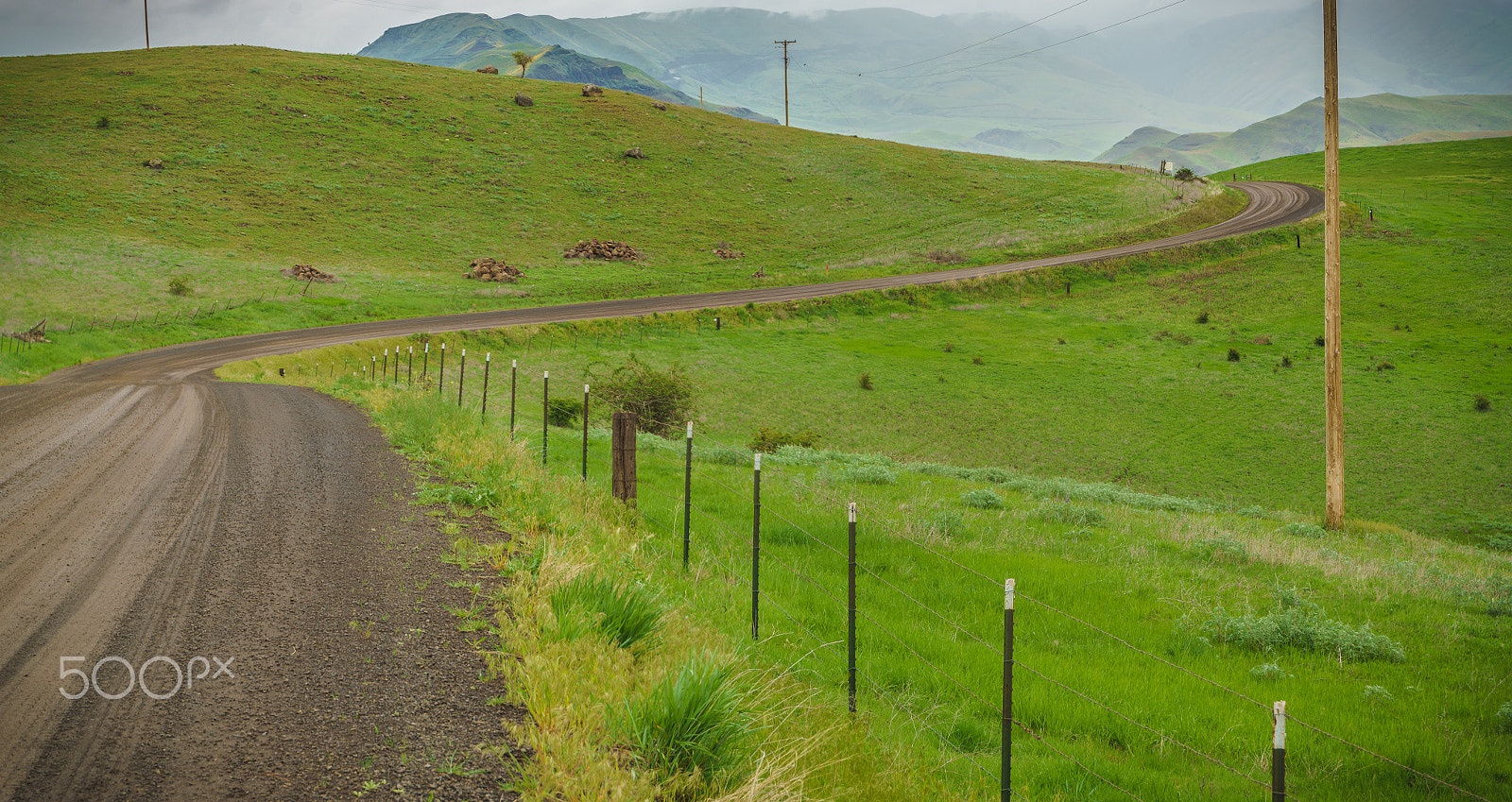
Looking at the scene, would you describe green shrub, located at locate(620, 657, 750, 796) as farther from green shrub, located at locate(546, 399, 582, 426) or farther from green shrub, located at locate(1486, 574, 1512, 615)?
green shrub, located at locate(546, 399, 582, 426)

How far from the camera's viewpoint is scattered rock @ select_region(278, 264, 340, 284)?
→ 1986 inches

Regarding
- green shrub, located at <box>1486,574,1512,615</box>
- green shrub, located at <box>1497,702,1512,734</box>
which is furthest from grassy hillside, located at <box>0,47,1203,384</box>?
green shrub, located at <box>1486,574,1512,615</box>

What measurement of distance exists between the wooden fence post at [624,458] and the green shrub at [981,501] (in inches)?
330

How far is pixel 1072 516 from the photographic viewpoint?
51.6ft

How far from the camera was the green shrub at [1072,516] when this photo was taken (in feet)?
Result: 50.7

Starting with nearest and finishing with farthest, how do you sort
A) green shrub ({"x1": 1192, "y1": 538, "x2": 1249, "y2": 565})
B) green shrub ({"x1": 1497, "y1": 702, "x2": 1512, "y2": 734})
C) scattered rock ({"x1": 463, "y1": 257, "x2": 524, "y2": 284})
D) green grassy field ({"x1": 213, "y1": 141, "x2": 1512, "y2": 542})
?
1. green shrub ({"x1": 1497, "y1": 702, "x2": 1512, "y2": 734})
2. green shrub ({"x1": 1192, "y1": 538, "x2": 1249, "y2": 565})
3. green grassy field ({"x1": 213, "y1": 141, "x2": 1512, "y2": 542})
4. scattered rock ({"x1": 463, "y1": 257, "x2": 524, "y2": 284})

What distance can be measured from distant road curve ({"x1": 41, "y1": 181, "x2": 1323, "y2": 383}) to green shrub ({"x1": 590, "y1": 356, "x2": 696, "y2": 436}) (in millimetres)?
13909

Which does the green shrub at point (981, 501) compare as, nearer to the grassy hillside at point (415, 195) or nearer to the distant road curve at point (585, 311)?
the distant road curve at point (585, 311)

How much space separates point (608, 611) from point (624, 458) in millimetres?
4762

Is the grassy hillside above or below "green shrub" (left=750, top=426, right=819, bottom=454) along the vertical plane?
above

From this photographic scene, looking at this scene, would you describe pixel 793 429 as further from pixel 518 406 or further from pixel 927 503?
pixel 927 503

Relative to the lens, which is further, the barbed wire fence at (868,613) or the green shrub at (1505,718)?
the green shrub at (1505,718)

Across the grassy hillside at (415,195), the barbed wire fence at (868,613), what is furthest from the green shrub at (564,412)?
the grassy hillside at (415,195)

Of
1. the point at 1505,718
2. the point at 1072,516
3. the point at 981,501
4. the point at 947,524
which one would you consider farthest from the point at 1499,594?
the point at 981,501
